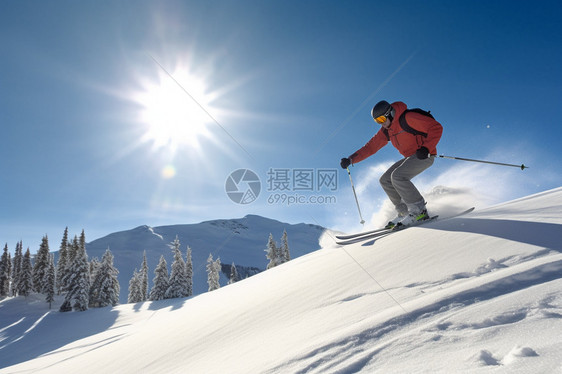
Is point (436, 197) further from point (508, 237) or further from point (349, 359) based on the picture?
point (349, 359)

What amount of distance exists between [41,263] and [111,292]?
22186 millimetres

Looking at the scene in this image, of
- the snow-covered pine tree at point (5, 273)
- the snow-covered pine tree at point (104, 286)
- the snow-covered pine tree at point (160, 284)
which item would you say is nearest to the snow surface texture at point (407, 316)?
the snow-covered pine tree at point (160, 284)

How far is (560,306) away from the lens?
1.27 meters

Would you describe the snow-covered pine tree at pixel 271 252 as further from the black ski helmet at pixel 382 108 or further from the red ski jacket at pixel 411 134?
the black ski helmet at pixel 382 108

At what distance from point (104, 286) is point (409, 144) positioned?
4714cm

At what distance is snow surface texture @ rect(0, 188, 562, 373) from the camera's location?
114cm

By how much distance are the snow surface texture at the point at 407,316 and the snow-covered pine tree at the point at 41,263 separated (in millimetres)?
62121

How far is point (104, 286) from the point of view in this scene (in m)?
39.9

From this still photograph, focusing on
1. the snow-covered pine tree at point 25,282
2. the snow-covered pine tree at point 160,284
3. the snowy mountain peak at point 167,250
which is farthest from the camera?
the snowy mountain peak at point 167,250

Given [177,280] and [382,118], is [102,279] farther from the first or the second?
[382,118]

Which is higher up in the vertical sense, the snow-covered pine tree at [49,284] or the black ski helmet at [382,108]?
the snow-covered pine tree at [49,284]

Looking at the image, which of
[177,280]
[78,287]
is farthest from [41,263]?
[177,280]

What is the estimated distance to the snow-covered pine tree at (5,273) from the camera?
55.2 meters

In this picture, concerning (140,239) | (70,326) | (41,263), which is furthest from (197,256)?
(70,326)
